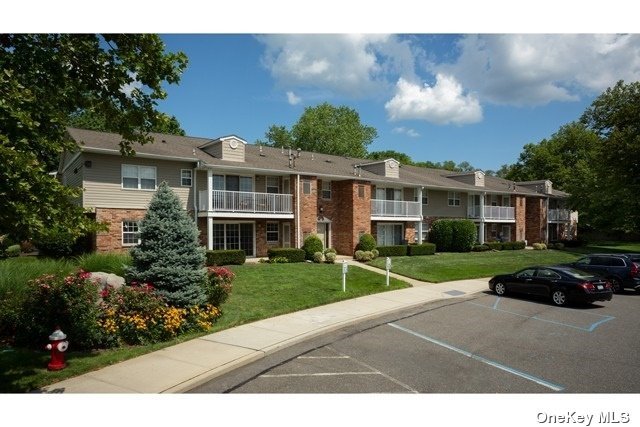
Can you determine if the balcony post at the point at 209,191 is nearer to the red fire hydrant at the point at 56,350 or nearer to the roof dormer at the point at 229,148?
the roof dormer at the point at 229,148

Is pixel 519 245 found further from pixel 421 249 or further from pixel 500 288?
pixel 500 288

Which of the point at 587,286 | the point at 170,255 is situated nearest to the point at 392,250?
the point at 587,286

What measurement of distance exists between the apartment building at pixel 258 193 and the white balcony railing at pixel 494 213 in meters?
0.13

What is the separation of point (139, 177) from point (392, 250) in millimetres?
16160

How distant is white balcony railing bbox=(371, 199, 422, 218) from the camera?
102 ft

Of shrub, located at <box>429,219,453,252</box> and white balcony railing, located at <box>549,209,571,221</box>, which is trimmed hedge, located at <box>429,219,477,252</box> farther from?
white balcony railing, located at <box>549,209,571,221</box>

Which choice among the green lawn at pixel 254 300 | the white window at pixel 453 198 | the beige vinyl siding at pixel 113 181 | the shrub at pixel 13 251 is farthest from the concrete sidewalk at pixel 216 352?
the white window at pixel 453 198

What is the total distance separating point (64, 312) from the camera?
10.1 metres

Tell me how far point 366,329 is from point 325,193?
1858cm

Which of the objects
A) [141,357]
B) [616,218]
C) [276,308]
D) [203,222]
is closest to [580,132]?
[616,218]

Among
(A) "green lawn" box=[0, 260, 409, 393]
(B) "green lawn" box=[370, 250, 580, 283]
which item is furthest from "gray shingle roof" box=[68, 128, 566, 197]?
(A) "green lawn" box=[0, 260, 409, 393]

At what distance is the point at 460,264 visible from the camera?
26781 mm

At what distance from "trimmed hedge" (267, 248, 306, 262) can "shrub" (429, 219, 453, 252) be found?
14.6 metres

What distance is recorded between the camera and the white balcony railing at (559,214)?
46.6m
